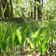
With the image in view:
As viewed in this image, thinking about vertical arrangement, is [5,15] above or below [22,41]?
below

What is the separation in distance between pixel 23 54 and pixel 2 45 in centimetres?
19

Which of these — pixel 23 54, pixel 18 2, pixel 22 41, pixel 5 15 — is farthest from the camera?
pixel 18 2

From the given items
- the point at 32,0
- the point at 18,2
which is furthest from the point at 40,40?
the point at 18,2

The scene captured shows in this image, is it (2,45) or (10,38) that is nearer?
(2,45)

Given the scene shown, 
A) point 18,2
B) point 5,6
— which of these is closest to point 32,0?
point 5,6

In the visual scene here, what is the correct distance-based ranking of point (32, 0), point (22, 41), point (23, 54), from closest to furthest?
1. point (23, 54)
2. point (22, 41)
3. point (32, 0)

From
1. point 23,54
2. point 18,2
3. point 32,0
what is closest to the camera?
point 23,54

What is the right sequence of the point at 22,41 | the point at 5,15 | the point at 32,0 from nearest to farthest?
the point at 22,41 < the point at 5,15 < the point at 32,0

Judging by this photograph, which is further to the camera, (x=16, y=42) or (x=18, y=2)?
(x=18, y=2)

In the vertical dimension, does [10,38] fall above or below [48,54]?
above

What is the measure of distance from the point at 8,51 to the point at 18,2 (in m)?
21.7

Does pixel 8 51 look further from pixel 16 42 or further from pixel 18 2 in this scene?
pixel 18 2

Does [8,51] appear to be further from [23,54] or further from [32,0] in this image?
[32,0]

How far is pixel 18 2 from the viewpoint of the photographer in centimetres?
2350
